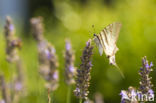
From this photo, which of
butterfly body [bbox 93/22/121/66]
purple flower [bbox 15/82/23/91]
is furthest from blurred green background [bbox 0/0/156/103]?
butterfly body [bbox 93/22/121/66]

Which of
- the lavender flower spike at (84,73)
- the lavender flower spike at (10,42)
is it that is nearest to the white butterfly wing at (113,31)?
the lavender flower spike at (84,73)

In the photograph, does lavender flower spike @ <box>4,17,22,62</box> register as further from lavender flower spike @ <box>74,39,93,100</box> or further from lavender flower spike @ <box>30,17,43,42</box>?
lavender flower spike @ <box>74,39,93,100</box>

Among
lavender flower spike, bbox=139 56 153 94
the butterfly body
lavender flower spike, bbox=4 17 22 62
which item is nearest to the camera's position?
lavender flower spike, bbox=139 56 153 94

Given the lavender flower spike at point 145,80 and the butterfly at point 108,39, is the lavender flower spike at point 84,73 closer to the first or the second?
the butterfly at point 108,39

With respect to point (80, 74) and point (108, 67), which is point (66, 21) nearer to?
point (108, 67)

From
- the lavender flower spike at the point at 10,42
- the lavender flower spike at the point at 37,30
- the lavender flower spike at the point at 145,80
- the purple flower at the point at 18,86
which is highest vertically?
the lavender flower spike at the point at 37,30

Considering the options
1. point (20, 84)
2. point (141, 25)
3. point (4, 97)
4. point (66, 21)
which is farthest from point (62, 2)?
point (4, 97)

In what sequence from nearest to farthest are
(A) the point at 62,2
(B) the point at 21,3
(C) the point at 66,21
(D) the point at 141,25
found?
(D) the point at 141,25 < (C) the point at 66,21 < (A) the point at 62,2 < (B) the point at 21,3
